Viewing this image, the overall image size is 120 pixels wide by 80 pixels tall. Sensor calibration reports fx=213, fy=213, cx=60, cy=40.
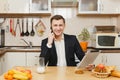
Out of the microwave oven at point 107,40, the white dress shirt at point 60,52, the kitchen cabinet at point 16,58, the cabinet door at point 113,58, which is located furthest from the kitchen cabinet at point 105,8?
the white dress shirt at point 60,52

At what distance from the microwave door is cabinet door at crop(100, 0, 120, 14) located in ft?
1.55

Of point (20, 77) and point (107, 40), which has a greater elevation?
point (107, 40)

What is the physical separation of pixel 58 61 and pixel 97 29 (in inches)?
67.7

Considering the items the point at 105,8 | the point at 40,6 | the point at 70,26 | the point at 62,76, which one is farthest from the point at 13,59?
the point at 62,76

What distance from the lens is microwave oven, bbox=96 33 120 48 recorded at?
356cm

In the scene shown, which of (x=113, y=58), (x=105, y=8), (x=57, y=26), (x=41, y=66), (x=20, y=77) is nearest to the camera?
(x=20, y=77)

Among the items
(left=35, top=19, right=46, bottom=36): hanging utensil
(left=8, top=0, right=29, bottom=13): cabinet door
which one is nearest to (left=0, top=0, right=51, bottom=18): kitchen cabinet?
(left=8, top=0, right=29, bottom=13): cabinet door

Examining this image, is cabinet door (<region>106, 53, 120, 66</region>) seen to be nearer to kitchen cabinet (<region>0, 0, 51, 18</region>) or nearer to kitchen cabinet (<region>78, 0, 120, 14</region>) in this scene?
kitchen cabinet (<region>78, 0, 120, 14</region>)

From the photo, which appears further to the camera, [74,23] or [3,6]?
[74,23]

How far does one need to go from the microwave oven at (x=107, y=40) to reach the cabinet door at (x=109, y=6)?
0.43 meters

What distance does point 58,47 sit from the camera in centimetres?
245

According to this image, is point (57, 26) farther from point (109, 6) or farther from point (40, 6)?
point (109, 6)

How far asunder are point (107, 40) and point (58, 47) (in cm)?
141

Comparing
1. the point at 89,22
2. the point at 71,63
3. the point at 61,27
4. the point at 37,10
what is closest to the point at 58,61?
the point at 71,63
